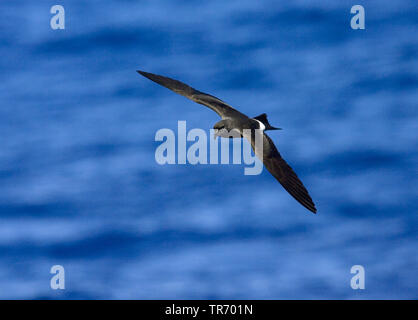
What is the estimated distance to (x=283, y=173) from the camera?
13.2 m

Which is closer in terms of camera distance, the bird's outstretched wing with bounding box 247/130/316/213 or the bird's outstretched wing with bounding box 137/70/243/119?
the bird's outstretched wing with bounding box 247/130/316/213

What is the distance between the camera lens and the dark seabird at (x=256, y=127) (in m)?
12.9

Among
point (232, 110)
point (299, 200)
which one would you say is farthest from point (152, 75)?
point (299, 200)

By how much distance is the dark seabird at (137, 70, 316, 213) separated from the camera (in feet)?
42.4

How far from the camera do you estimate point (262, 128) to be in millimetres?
13914

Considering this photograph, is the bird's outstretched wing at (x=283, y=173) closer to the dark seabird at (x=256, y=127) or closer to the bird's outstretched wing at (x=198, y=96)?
the dark seabird at (x=256, y=127)

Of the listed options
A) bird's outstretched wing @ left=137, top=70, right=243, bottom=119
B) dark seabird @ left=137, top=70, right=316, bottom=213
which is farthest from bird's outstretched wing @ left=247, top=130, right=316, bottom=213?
bird's outstretched wing @ left=137, top=70, right=243, bottom=119

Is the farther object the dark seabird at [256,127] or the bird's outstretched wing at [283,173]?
the dark seabird at [256,127]

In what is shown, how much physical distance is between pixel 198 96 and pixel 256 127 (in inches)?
68.2

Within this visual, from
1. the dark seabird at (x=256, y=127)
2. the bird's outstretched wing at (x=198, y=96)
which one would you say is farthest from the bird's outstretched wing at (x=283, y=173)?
the bird's outstretched wing at (x=198, y=96)

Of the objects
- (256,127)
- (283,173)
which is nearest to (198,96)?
(256,127)

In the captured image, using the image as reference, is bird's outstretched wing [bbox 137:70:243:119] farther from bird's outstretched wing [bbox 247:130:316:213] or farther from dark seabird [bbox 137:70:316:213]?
bird's outstretched wing [bbox 247:130:316:213]

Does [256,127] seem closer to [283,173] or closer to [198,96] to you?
[283,173]

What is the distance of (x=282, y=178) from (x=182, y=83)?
3.52 m
